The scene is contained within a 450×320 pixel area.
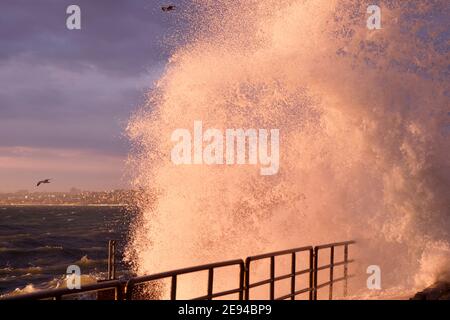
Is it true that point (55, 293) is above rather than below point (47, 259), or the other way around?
above

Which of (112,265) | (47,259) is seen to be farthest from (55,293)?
(47,259)

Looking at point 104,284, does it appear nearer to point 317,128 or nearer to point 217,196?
point 317,128

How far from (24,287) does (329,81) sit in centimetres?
2515

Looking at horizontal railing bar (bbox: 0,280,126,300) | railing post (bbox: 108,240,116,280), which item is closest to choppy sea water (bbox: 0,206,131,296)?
railing post (bbox: 108,240,116,280)

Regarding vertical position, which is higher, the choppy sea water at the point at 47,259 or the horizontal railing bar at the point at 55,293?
the horizontal railing bar at the point at 55,293

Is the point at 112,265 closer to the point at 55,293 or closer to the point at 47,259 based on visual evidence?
the point at 55,293

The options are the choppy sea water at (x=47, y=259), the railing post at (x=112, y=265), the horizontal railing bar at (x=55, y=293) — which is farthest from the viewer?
the choppy sea water at (x=47, y=259)

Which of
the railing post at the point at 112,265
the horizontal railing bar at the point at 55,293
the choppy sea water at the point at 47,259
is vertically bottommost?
the choppy sea water at the point at 47,259

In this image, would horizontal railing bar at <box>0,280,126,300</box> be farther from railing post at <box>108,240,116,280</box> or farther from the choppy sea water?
the choppy sea water

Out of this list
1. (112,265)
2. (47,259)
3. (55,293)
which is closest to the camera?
(55,293)

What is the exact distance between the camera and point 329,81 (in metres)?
14.5

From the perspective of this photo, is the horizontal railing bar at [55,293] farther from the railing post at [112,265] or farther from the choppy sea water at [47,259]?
the choppy sea water at [47,259]

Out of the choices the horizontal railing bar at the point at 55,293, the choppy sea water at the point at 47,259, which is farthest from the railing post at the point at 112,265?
the choppy sea water at the point at 47,259

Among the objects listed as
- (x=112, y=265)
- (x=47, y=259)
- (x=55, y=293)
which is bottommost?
(x=47, y=259)
